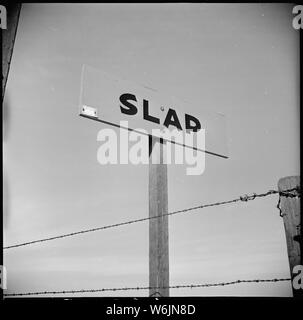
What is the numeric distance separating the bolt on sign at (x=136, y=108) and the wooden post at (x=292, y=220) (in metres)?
0.40

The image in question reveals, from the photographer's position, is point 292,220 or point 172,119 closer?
point 292,220

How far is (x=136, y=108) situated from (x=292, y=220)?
822mm

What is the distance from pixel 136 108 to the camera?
1725 mm

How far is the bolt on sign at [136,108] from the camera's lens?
166cm

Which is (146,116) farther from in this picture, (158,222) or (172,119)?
(158,222)

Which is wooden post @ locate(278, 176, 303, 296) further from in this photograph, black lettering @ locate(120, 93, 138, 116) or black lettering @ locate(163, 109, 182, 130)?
black lettering @ locate(120, 93, 138, 116)

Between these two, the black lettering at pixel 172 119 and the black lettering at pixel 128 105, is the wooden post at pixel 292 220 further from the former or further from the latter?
the black lettering at pixel 128 105

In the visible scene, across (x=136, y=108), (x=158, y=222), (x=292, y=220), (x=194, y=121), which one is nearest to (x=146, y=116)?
(x=136, y=108)

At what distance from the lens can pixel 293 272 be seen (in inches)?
64.7

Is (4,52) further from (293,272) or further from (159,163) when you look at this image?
(293,272)

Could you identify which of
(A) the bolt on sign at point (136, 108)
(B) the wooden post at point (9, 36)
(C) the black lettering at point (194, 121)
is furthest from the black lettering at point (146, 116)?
(B) the wooden post at point (9, 36)

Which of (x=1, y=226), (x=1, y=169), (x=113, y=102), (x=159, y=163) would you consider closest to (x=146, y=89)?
(x=113, y=102)

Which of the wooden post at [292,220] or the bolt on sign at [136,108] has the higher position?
the bolt on sign at [136,108]
